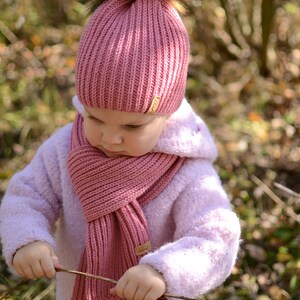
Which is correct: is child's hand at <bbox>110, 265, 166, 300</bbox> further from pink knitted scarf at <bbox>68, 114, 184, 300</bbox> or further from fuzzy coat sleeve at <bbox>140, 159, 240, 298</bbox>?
pink knitted scarf at <bbox>68, 114, 184, 300</bbox>

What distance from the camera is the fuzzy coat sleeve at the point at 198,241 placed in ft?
5.65

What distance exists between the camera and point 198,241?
1771 millimetres

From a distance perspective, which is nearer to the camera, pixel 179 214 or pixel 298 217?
pixel 179 214

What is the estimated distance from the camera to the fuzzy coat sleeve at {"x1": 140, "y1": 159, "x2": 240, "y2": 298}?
1.72 metres

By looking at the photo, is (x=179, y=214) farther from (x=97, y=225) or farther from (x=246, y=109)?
(x=246, y=109)

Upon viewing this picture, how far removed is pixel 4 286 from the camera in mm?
2609

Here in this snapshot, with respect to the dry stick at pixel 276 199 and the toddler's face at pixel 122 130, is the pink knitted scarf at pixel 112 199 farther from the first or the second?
the dry stick at pixel 276 199

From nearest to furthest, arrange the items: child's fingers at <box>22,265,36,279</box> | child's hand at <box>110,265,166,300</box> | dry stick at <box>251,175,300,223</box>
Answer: child's hand at <box>110,265,166,300</box>
child's fingers at <box>22,265,36,279</box>
dry stick at <box>251,175,300,223</box>

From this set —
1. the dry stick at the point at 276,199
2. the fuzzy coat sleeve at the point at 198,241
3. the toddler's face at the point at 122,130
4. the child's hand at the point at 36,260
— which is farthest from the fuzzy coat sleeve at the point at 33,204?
the dry stick at the point at 276,199

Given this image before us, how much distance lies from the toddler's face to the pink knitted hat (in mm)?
24

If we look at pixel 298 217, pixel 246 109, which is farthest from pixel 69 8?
pixel 298 217

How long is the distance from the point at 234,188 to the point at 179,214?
1278 mm

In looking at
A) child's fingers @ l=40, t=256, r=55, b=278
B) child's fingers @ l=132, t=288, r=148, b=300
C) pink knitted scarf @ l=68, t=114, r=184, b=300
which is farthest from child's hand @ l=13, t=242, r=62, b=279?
child's fingers @ l=132, t=288, r=148, b=300

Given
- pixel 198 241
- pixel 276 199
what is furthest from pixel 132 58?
pixel 276 199
